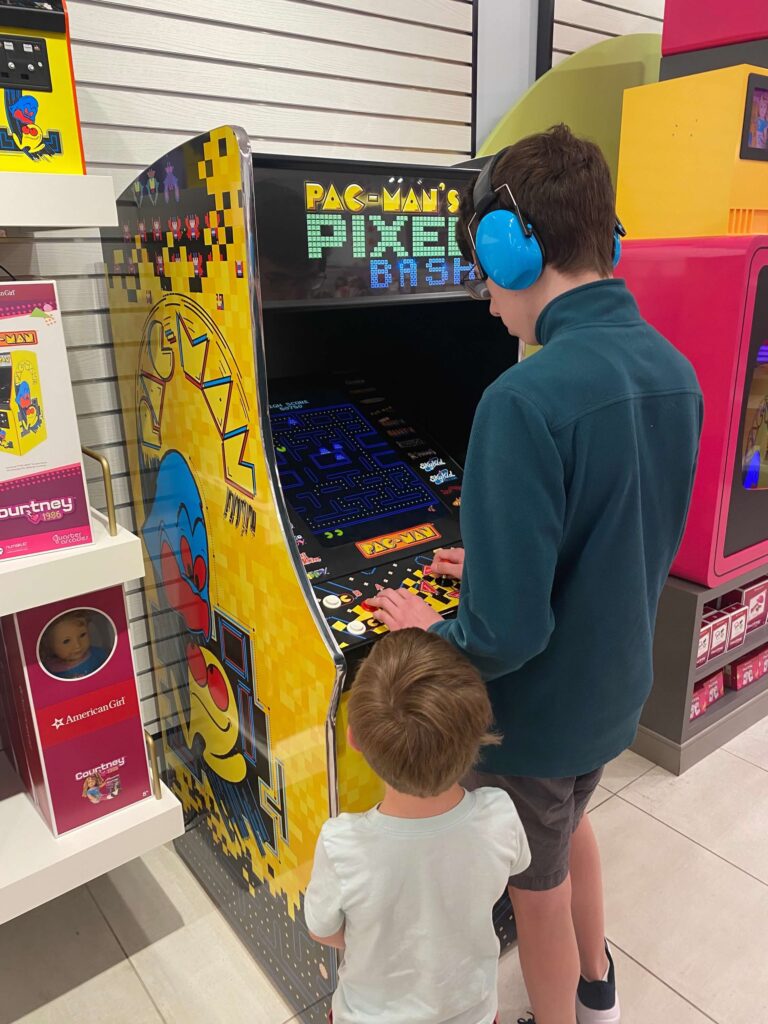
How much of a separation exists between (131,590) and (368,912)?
1.38 m

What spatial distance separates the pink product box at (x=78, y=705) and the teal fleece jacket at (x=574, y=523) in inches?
29.3

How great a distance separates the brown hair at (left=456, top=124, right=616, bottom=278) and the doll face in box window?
109cm

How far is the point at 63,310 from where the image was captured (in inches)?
76.3

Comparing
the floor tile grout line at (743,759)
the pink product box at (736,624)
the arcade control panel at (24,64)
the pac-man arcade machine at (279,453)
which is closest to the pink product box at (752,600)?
the pink product box at (736,624)

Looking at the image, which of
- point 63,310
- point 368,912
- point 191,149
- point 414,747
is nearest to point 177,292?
point 191,149

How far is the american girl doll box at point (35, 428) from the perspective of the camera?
4.20ft

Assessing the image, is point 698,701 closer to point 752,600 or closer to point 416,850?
point 752,600

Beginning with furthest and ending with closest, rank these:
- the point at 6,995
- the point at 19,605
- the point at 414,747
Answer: the point at 6,995 → the point at 19,605 → the point at 414,747

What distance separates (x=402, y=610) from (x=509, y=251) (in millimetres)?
625

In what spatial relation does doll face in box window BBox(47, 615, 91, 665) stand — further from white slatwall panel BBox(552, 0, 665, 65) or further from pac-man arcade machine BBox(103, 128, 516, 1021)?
white slatwall panel BBox(552, 0, 665, 65)

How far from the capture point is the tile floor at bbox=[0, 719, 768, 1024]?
1754 millimetres

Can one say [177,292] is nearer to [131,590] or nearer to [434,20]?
[131,590]

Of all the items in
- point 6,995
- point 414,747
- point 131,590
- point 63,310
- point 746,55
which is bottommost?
point 6,995

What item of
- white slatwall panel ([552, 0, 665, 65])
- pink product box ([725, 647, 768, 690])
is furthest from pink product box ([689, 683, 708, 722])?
white slatwall panel ([552, 0, 665, 65])
